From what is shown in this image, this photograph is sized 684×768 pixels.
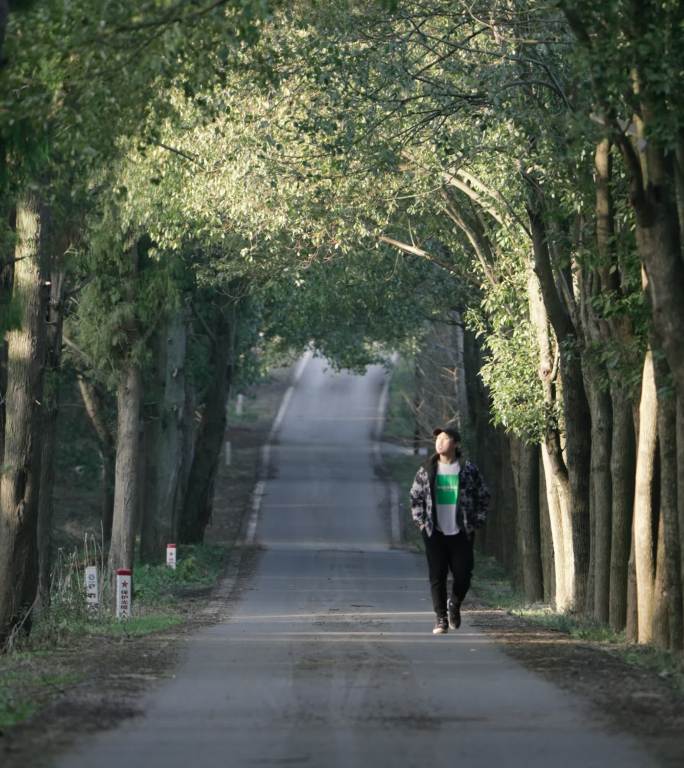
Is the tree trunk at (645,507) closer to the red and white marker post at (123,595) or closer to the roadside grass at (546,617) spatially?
the roadside grass at (546,617)

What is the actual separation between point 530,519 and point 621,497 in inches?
393

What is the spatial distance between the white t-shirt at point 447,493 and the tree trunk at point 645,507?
224 centimetres

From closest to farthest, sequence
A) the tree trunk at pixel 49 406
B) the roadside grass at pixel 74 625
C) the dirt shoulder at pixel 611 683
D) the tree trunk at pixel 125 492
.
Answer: the dirt shoulder at pixel 611 683 < the roadside grass at pixel 74 625 < the tree trunk at pixel 49 406 < the tree trunk at pixel 125 492

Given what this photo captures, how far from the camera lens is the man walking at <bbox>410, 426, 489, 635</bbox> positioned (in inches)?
595

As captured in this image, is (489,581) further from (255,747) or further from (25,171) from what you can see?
(255,747)

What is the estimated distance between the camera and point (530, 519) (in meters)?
28.1

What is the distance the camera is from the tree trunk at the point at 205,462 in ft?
136

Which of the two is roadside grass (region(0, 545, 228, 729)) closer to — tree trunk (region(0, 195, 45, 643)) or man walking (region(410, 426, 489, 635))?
tree trunk (region(0, 195, 45, 643))

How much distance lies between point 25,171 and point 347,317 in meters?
23.0

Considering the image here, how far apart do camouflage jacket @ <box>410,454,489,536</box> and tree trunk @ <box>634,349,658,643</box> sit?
2042 mm

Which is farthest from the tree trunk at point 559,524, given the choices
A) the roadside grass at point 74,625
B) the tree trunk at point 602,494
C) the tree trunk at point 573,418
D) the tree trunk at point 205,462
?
the tree trunk at point 205,462

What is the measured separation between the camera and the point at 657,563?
1622 centimetres

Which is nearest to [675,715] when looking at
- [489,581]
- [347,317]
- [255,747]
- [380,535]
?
[255,747]

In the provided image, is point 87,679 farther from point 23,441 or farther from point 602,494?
point 602,494
